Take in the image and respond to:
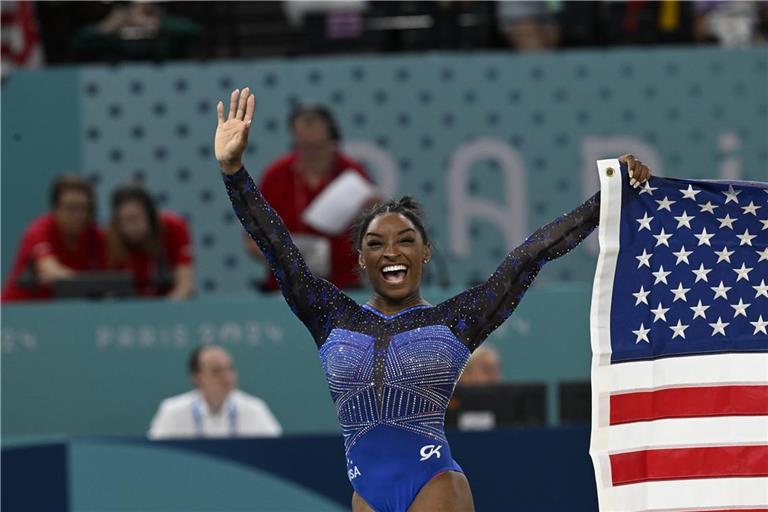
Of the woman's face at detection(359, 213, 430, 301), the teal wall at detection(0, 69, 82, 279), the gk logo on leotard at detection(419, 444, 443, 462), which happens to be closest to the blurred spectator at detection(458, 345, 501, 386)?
the woman's face at detection(359, 213, 430, 301)

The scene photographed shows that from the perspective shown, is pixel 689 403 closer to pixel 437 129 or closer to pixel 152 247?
pixel 152 247

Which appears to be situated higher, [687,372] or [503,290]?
[503,290]

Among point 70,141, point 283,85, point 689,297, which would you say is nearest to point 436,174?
point 283,85

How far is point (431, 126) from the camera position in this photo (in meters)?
9.48

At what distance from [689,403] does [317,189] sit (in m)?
3.79

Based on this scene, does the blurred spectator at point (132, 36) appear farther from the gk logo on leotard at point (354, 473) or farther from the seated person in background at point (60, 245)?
the gk logo on leotard at point (354, 473)

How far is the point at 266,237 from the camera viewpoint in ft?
16.3

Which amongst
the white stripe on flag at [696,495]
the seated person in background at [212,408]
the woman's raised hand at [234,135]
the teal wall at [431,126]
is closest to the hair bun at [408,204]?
the woman's raised hand at [234,135]

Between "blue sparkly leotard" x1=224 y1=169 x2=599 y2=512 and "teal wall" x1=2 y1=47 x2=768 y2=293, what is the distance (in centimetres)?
433

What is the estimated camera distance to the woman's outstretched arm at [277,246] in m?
4.95

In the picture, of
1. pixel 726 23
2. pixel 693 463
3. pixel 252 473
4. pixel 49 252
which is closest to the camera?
pixel 693 463

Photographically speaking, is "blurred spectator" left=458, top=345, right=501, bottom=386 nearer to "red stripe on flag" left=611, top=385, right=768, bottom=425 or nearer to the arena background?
the arena background

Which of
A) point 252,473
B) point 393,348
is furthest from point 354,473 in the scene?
point 252,473

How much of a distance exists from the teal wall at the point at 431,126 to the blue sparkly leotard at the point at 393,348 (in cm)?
433
